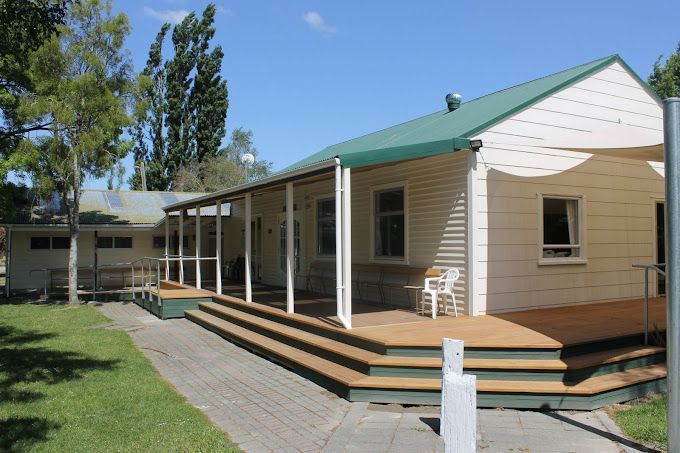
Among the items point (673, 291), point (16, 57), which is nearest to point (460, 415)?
point (673, 291)

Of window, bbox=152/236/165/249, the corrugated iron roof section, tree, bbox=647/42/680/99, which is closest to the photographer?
the corrugated iron roof section

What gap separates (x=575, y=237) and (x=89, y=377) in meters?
8.09

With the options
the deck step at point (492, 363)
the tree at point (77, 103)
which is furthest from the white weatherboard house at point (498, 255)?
the tree at point (77, 103)

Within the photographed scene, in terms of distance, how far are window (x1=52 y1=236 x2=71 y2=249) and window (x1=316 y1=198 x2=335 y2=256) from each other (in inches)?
454

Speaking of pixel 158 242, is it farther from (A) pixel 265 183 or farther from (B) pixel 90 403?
(B) pixel 90 403

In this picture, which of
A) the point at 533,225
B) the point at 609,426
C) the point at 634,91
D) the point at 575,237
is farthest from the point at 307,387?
the point at 634,91

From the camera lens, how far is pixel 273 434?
4973mm

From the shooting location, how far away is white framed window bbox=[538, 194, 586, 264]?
9070 millimetres

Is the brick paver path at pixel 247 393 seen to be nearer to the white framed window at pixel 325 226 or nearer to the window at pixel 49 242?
the white framed window at pixel 325 226

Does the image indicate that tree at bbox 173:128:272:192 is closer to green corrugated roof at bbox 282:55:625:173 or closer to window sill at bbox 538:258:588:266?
green corrugated roof at bbox 282:55:625:173

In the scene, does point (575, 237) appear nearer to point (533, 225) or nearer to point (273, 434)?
point (533, 225)

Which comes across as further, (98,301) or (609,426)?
(98,301)

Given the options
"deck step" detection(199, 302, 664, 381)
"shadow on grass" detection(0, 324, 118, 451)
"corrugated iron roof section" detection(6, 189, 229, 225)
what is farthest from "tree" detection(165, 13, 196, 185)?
"deck step" detection(199, 302, 664, 381)

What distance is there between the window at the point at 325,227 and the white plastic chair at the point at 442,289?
4280 mm
